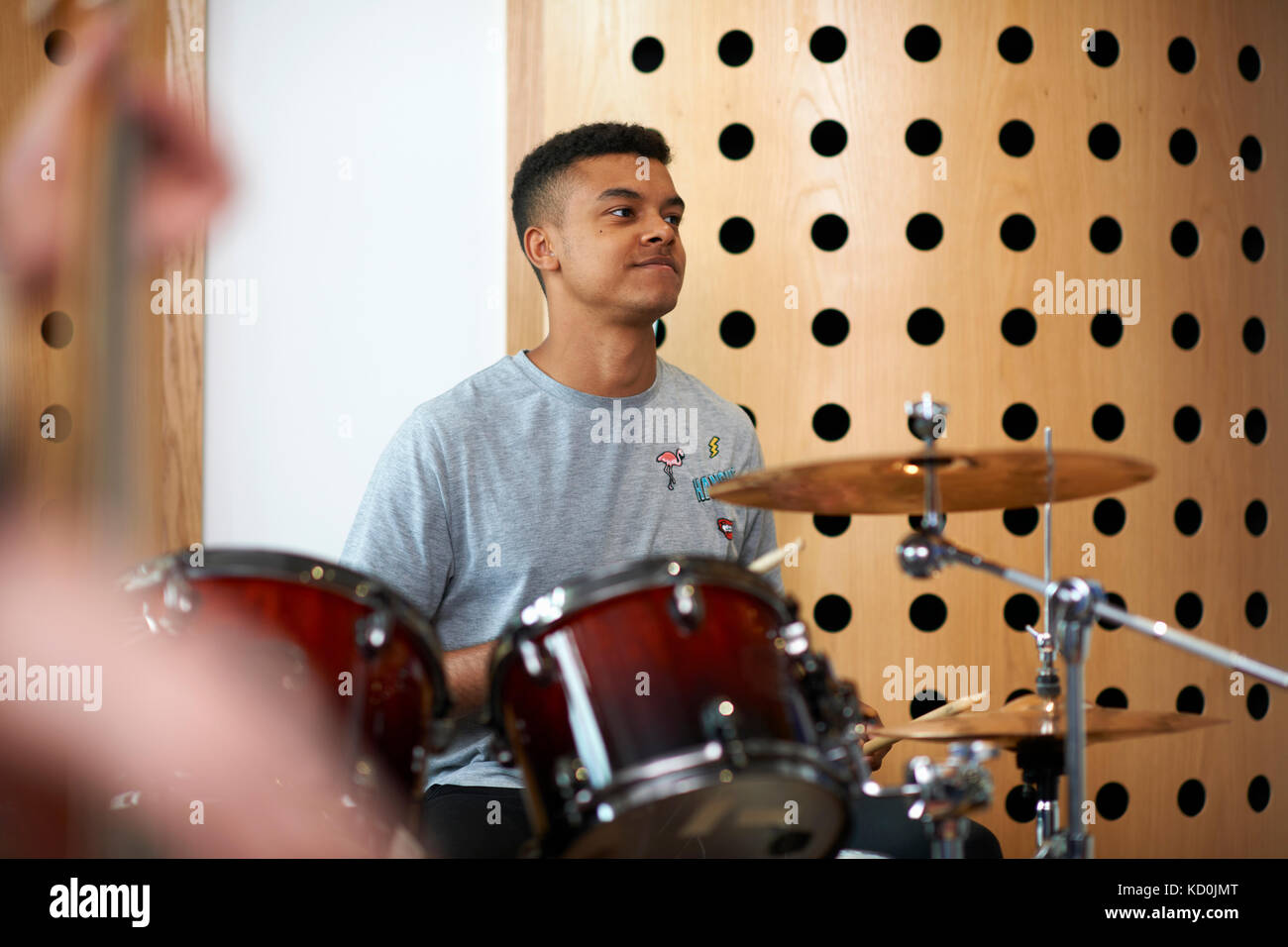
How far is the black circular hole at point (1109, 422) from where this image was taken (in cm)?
273

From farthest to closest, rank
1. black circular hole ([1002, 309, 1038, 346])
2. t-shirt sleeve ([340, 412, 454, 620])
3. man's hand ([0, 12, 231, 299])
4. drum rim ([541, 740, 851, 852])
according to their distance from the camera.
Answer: black circular hole ([1002, 309, 1038, 346])
t-shirt sleeve ([340, 412, 454, 620])
man's hand ([0, 12, 231, 299])
drum rim ([541, 740, 851, 852])

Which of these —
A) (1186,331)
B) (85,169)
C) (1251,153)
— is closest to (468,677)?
(85,169)

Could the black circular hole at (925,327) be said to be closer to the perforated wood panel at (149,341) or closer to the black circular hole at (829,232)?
the black circular hole at (829,232)

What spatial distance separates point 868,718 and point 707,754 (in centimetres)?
65

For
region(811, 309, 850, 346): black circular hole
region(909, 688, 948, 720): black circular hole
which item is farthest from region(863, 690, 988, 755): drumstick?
region(811, 309, 850, 346): black circular hole

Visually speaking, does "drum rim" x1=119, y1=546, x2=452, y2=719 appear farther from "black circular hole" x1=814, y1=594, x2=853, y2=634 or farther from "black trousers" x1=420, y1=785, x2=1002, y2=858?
"black circular hole" x1=814, y1=594, x2=853, y2=634

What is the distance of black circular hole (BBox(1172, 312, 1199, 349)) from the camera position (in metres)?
2.78

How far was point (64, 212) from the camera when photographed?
1.41 meters

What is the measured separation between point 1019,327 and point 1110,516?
0.54 m

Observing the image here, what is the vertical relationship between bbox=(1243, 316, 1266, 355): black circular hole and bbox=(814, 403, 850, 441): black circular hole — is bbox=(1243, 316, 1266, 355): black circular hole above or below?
above

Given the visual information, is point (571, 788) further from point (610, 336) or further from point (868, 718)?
point (610, 336)

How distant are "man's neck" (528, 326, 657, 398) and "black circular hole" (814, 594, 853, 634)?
714 mm

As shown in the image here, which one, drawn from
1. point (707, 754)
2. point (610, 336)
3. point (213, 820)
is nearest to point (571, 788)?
point (707, 754)

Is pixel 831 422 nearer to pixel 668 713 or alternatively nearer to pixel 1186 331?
pixel 1186 331
